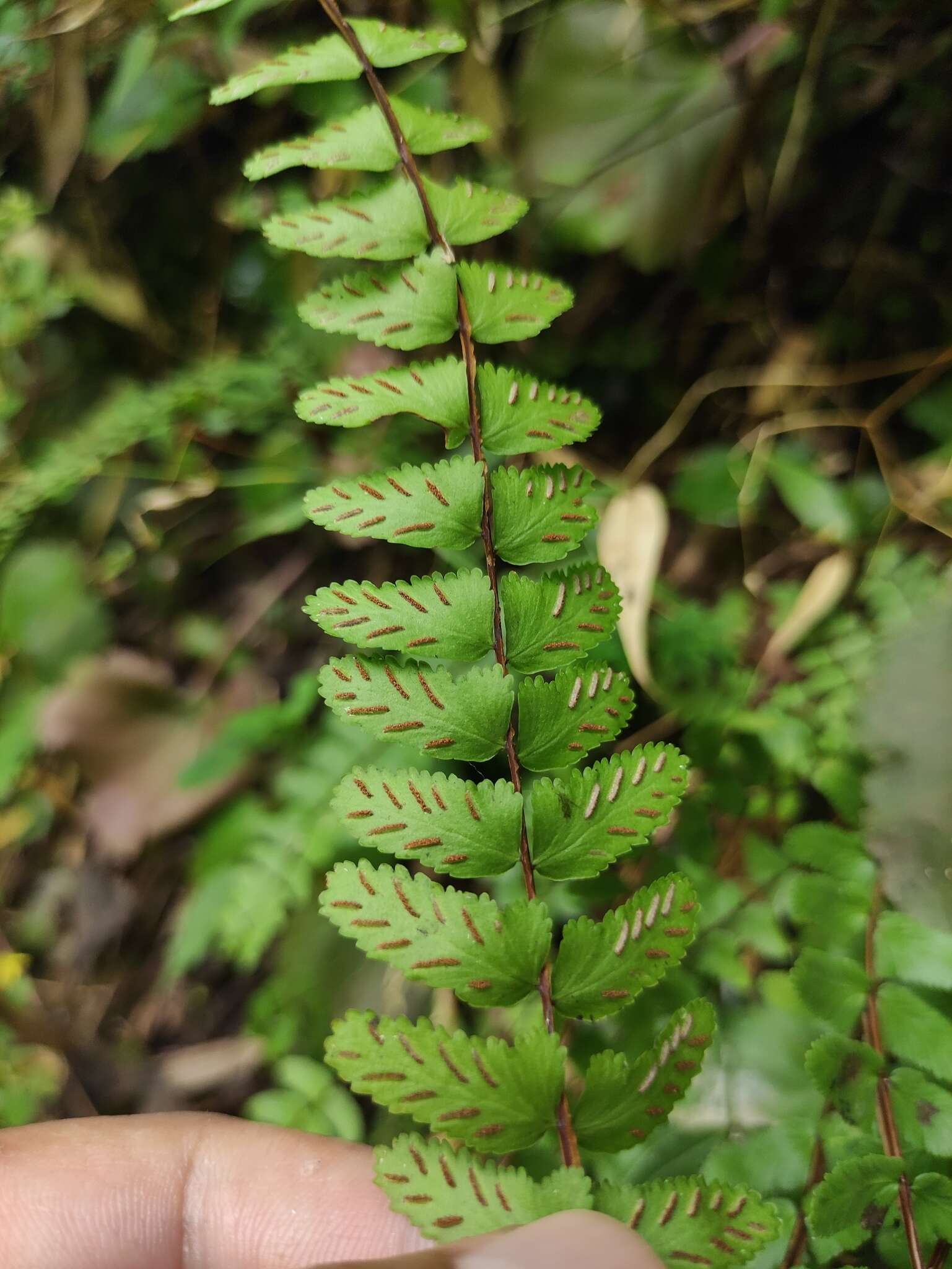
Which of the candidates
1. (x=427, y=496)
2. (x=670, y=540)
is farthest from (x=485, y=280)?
A: (x=670, y=540)

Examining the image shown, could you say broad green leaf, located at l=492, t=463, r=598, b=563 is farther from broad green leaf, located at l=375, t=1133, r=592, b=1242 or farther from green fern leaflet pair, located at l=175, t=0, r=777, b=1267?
broad green leaf, located at l=375, t=1133, r=592, b=1242

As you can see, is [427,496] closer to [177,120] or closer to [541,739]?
[541,739]

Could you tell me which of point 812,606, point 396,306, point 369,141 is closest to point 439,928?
point 396,306

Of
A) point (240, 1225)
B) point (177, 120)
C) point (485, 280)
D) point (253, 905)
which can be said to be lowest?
point (240, 1225)

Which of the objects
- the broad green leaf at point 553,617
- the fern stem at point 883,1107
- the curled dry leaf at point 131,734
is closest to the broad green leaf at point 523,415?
the broad green leaf at point 553,617

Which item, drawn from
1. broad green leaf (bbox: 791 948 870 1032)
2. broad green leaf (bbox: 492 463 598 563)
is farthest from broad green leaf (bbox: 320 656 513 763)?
broad green leaf (bbox: 791 948 870 1032)

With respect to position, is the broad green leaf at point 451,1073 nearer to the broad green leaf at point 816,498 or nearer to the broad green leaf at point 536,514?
the broad green leaf at point 536,514

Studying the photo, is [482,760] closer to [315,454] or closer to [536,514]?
[536,514]
